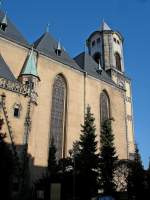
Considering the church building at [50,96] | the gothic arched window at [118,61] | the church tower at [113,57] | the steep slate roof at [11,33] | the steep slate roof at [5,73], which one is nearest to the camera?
the church building at [50,96]

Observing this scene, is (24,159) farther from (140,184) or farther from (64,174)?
(140,184)

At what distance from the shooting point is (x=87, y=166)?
23.4m

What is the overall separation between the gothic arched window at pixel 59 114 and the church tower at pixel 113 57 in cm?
1033

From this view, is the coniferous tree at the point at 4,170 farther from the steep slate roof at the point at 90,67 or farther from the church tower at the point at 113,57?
the church tower at the point at 113,57

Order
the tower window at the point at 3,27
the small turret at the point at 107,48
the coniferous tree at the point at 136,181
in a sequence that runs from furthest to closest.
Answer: the small turret at the point at 107,48
the tower window at the point at 3,27
the coniferous tree at the point at 136,181

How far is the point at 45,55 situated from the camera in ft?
102

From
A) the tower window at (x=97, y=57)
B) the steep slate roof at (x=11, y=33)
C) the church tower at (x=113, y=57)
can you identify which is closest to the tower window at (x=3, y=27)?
the steep slate roof at (x=11, y=33)

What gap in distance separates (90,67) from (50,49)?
672 cm

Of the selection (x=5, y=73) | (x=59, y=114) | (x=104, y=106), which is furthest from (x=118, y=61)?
(x=5, y=73)

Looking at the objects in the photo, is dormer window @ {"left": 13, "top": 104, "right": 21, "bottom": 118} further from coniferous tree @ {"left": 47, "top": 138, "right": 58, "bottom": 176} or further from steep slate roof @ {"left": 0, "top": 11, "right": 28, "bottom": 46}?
steep slate roof @ {"left": 0, "top": 11, "right": 28, "bottom": 46}

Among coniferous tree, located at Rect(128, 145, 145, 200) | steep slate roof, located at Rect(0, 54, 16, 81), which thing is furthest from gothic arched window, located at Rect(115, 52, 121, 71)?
steep slate roof, located at Rect(0, 54, 16, 81)

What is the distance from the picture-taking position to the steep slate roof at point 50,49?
3256 cm

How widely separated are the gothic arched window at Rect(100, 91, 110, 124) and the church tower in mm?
3952

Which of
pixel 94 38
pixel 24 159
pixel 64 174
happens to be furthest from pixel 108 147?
pixel 94 38
